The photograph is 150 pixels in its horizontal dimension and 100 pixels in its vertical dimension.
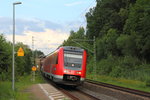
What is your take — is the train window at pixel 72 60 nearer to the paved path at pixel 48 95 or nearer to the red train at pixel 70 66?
the red train at pixel 70 66

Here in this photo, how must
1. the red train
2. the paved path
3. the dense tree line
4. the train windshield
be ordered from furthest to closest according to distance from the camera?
the dense tree line → the train windshield → the red train → the paved path

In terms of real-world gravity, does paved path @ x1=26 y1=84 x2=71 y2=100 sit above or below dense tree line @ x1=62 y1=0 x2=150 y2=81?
below

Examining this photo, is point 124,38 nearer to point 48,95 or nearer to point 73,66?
point 73,66

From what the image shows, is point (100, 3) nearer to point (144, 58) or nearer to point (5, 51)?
point (144, 58)

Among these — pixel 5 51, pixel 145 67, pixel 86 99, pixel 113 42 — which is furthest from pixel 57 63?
pixel 113 42

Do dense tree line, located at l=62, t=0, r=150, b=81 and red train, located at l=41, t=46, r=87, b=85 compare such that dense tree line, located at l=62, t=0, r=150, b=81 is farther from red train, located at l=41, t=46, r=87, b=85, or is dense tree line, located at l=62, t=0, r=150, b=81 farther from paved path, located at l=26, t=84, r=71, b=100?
paved path, located at l=26, t=84, r=71, b=100

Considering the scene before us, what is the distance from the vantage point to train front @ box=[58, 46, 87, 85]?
20.1m

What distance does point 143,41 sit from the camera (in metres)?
41.8

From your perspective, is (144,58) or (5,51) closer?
(5,51)

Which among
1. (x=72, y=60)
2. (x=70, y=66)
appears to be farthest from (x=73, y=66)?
(x=72, y=60)

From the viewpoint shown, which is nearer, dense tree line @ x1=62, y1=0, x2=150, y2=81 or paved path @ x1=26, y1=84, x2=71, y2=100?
paved path @ x1=26, y1=84, x2=71, y2=100

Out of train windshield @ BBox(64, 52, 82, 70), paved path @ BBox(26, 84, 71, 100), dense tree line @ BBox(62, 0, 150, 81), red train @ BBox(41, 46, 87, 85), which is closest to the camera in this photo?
paved path @ BBox(26, 84, 71, 100)

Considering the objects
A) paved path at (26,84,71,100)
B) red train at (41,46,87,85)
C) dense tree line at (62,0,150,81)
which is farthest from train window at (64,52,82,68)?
dense tree line at (62,0,150,81)

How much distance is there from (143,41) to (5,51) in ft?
75.6
